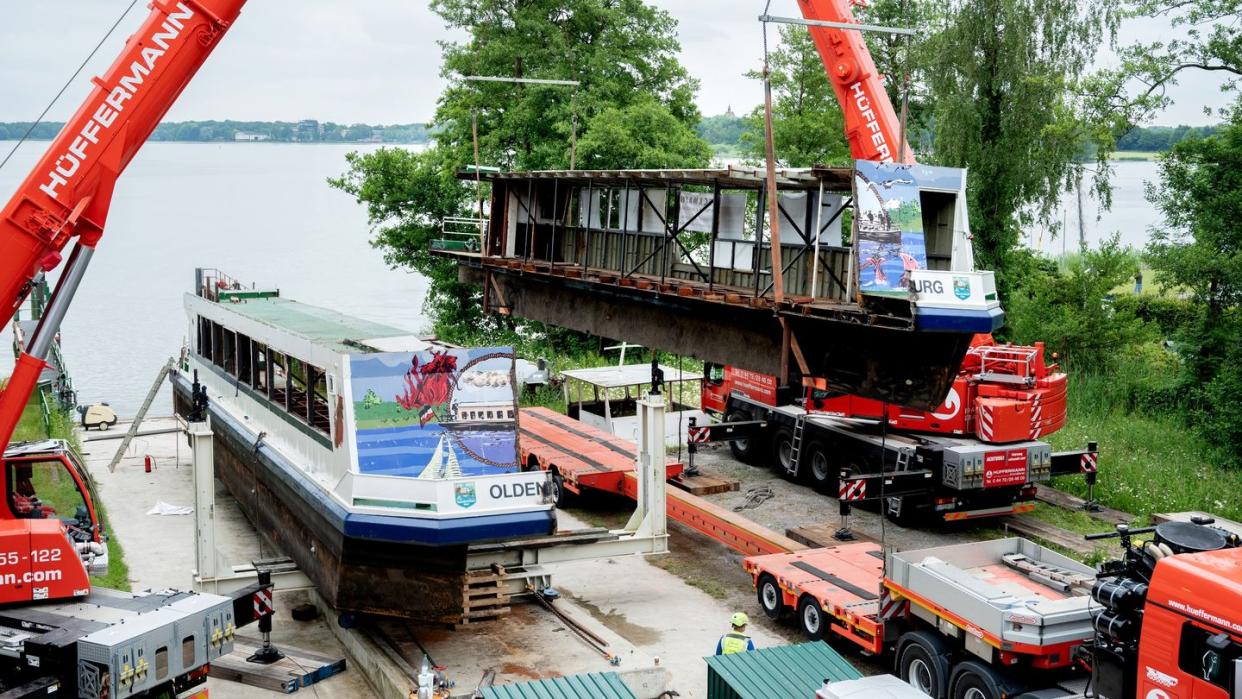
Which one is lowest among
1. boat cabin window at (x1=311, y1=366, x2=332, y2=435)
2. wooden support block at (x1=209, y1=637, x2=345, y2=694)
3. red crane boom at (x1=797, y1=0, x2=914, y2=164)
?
wooden support block at (x1=209, y1=637, x2=345, y2=694)

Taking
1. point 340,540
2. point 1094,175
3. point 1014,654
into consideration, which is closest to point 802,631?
point 1014,654

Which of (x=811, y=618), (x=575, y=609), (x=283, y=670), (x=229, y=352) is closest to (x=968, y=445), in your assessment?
(x=811, y=618)

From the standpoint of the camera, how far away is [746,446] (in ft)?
75.1

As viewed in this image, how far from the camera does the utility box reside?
34.3ft

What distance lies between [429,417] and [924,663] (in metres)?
5.67

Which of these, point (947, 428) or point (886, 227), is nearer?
point (886, 227)

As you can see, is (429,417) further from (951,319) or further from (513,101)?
(513,101)

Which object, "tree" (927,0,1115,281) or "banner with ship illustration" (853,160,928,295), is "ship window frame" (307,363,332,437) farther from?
"tree" (927,0,1115,281)

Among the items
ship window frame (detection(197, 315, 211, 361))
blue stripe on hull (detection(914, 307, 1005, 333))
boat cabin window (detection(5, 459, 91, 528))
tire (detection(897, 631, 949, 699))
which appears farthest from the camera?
ship window frame (detection(197, 315, 211, 361))

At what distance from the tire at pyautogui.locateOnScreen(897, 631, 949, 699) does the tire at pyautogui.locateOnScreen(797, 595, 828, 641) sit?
152 centimetres

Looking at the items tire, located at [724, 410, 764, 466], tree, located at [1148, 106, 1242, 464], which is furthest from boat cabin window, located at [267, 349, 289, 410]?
tree, located at [1148, 106, 1242, 464]

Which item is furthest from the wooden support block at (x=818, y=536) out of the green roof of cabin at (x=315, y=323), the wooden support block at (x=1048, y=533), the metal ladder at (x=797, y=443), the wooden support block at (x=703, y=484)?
the green roof of cabin at (x=315, y=323)

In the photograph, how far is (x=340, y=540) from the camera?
12547 millimetres

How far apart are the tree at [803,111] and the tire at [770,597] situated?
25.7m
